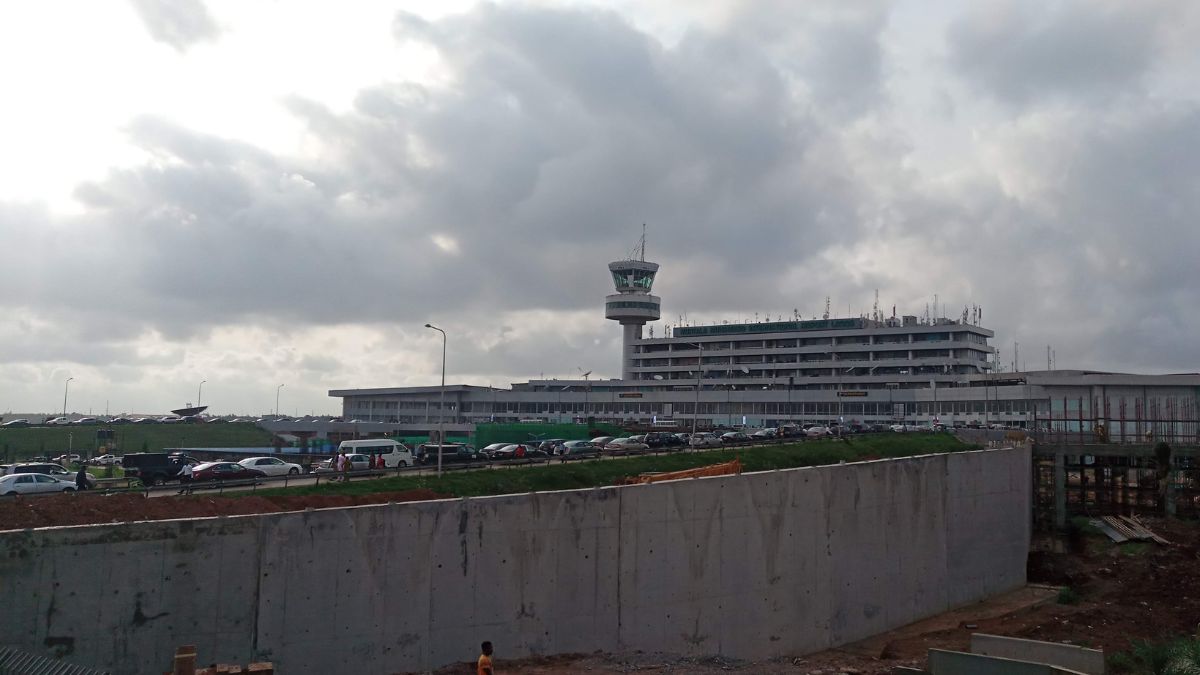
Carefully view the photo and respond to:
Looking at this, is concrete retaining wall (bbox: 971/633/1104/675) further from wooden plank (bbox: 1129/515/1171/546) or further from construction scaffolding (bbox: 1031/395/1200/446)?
construction scaffolding (bbox: 1031/395/1200/446)

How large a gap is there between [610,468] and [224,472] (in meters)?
20.1

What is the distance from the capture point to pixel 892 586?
30125mm

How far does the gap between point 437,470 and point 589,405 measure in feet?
324

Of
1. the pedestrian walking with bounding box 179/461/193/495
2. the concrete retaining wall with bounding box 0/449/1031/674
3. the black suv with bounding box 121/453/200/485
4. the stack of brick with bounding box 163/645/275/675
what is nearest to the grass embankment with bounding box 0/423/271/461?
the black suv with bounding box 121/453/200/485

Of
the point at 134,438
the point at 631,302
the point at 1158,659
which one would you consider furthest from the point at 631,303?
the point at 1158,659

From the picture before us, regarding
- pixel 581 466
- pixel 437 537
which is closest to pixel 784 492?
pixel 437 537

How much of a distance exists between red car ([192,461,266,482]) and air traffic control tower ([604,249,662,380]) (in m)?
112

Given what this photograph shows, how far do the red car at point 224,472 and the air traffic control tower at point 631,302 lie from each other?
11246cm

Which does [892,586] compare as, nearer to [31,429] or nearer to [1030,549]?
[1030,549]

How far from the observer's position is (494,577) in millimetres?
20703

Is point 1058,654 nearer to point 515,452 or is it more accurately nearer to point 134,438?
point 515,452

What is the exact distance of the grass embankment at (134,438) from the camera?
276 ft

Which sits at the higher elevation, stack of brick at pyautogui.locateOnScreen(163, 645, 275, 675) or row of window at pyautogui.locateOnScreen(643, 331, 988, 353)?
row of window at pyautogui.locateOnScreen(643, 331, 988, 353)

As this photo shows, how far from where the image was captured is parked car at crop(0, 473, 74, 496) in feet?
115
